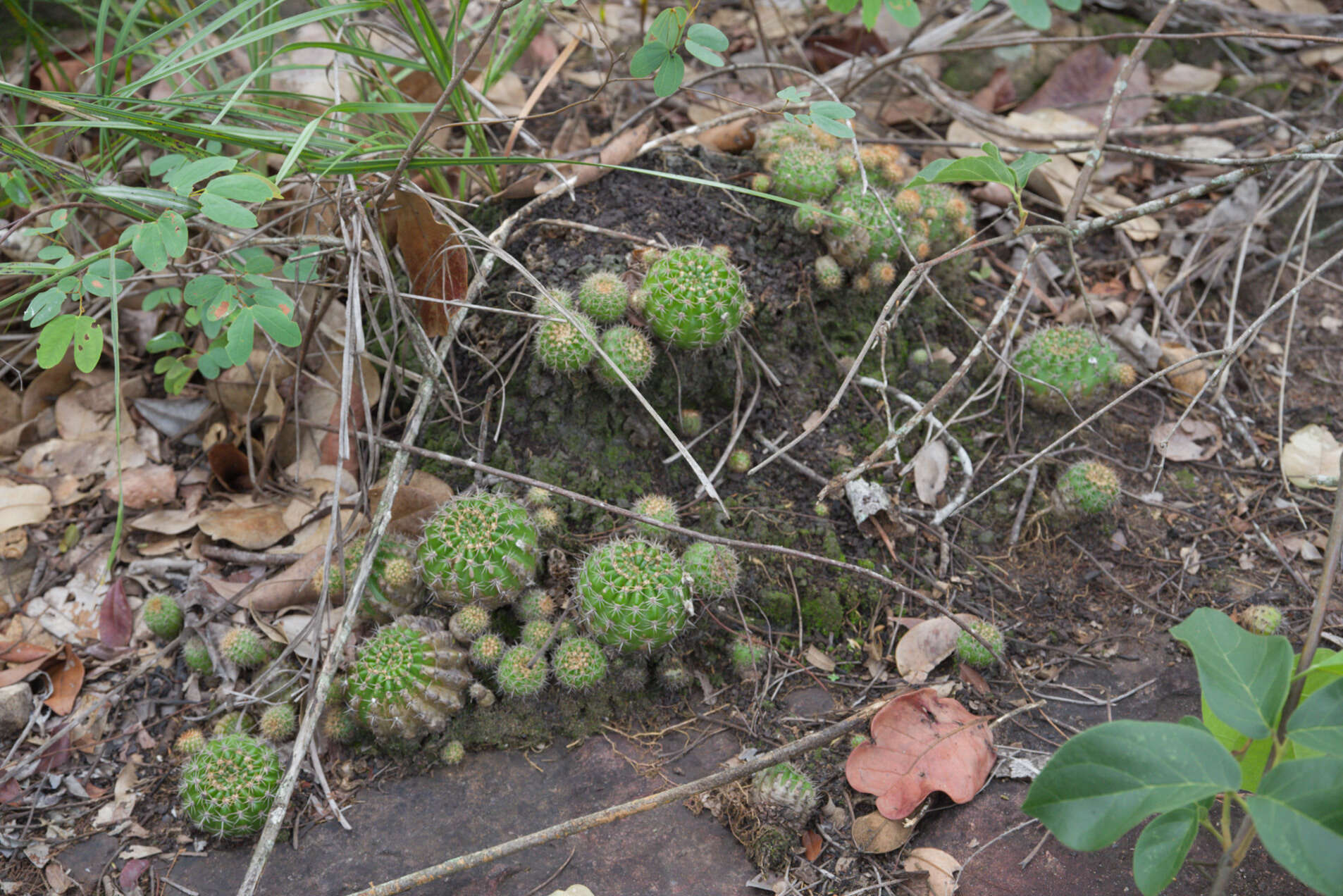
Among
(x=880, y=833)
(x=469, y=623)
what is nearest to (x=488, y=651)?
(x=469, y=623)

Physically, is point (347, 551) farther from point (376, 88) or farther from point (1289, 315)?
Answer: point (1289, 315)

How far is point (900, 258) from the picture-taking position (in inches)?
122

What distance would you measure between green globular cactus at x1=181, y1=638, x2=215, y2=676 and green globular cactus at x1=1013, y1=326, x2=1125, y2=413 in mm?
2757

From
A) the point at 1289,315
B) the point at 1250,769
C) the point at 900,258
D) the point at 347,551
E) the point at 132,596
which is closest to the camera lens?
the point at 1250,769

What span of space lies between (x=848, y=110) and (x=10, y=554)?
2982 millimetres

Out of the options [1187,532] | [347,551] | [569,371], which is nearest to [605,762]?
[347,551]

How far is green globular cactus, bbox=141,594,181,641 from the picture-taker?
102 inches

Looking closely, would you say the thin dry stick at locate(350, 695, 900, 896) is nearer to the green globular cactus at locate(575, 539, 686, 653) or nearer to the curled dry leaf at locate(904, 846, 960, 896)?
the curled dry leaf at locate(904, 846, 960, 896)

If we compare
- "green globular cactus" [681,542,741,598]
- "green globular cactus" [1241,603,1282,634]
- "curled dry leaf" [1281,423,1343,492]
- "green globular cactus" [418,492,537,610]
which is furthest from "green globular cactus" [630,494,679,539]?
"curled dry leaf" [1281,423,1343,492]

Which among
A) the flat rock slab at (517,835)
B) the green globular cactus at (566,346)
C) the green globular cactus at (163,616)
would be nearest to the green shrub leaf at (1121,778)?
the flat rock slab at (517,835)

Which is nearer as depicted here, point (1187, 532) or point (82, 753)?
point (82, 753)

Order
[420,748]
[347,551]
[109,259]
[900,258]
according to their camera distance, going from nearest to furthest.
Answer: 1. [109,259]
2. [420,748]
3. [347,551]
4. [900,258]

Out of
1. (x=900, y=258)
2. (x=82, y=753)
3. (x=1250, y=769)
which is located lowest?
(x=82, y=753)

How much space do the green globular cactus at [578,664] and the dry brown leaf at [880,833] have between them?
0.78 metres
